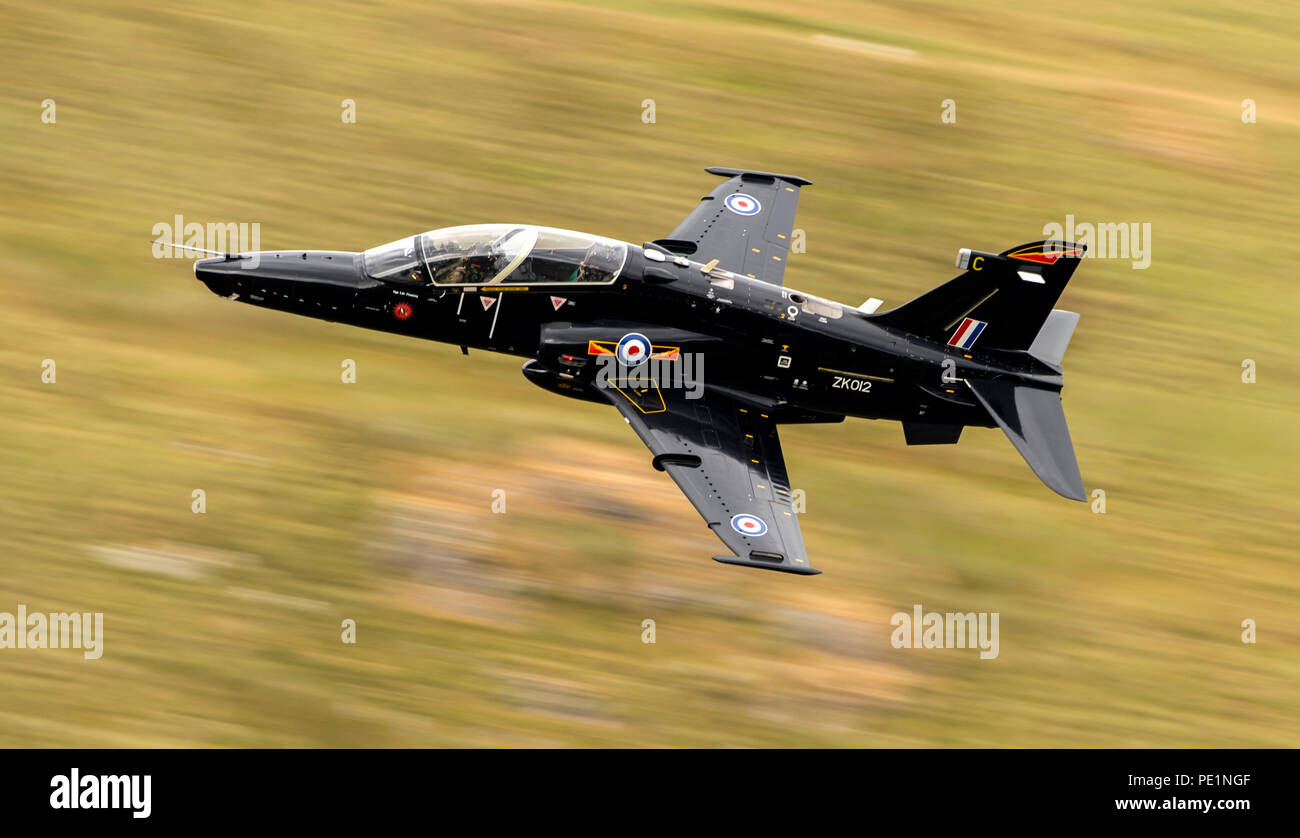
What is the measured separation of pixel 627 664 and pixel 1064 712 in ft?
25.9

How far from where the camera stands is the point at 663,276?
23438 millimetres

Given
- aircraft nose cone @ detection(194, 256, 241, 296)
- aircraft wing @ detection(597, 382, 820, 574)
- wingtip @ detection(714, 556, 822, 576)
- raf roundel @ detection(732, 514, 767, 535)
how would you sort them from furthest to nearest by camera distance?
aircraft nose cone @ detection(194, 256, 241, 296)
raf roundel @ detection(732, 514, 767, 535)
aircraft wing @ detection(597, 382, 820, 574)
wingtip @ detection(714, 556, 822, 576)

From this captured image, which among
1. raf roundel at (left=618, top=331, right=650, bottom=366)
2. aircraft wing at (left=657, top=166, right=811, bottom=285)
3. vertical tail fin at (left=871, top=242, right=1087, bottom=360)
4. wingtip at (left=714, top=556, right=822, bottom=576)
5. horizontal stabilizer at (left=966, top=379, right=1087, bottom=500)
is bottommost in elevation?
wingtip at (left=714, top=556, right=822, bottom=576)

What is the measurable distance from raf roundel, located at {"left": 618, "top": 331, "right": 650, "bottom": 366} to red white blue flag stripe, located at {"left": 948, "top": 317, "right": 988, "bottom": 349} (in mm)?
5658

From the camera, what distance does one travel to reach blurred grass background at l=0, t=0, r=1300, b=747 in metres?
22.8

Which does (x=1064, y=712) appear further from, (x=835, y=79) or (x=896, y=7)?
(x=896, y=7)

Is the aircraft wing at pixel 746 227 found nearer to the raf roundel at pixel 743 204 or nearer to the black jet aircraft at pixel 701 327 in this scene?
the raf roundel at pixel 743 204

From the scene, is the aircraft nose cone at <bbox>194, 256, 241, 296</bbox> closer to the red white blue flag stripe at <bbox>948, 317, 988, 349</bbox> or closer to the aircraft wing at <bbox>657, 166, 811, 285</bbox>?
the aircraft wing at <bbox>657, 166, 811, 285</bbox>

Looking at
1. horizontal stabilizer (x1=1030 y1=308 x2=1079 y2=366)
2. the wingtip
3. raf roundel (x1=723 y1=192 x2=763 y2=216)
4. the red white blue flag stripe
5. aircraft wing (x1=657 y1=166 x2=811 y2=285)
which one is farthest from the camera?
raf roundel (x1=723 y1=192 x2=763 y2=216)

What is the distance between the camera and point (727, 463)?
2278cm

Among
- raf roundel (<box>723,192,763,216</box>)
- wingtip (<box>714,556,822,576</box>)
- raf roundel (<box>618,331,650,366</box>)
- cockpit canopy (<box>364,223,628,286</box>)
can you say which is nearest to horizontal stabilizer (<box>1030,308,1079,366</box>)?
raf roundel (<box>723,192,763,216</box>)

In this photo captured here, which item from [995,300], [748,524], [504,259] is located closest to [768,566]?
[748,524]

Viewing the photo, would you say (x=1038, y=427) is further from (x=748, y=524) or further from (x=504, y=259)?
(x=504, y=259)

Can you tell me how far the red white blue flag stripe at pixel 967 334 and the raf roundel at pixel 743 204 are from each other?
16.5 feet
